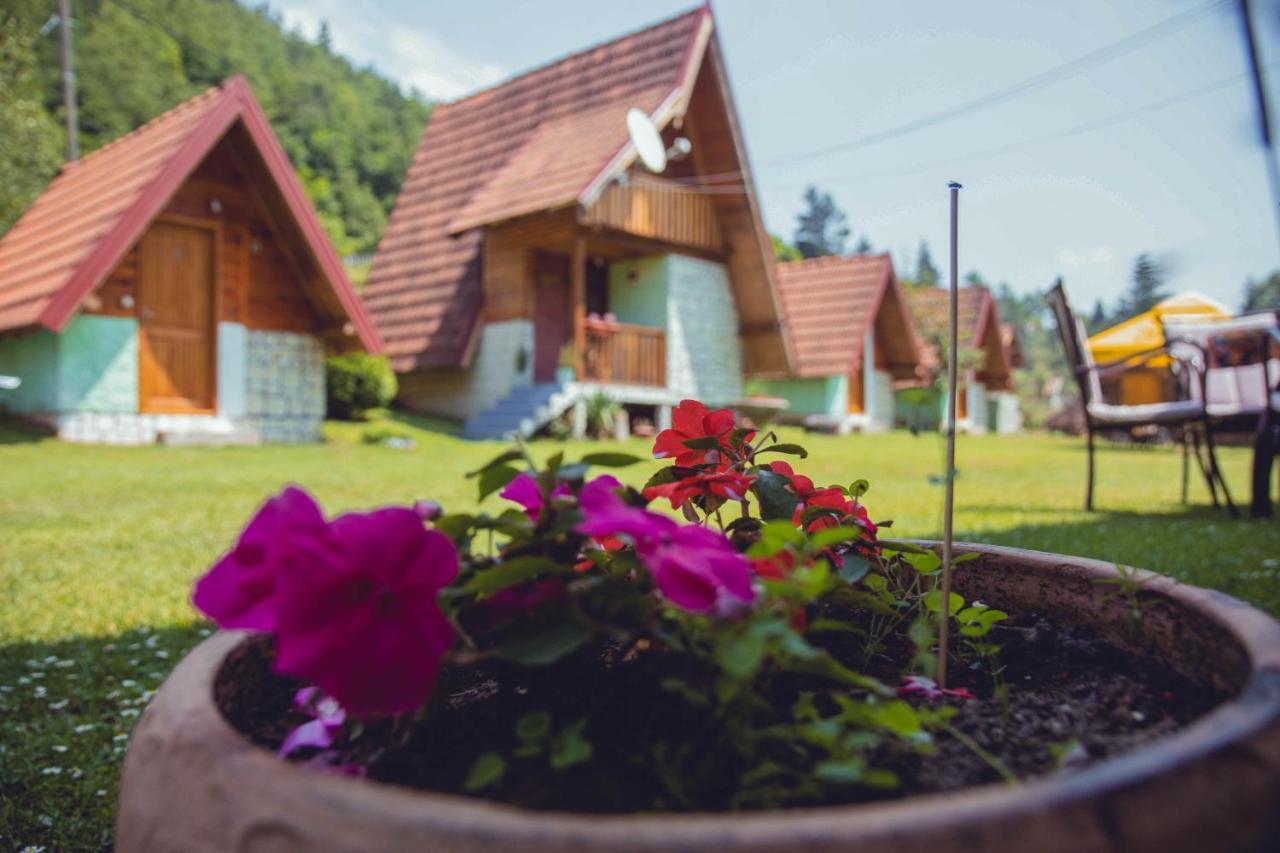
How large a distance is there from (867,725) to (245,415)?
10914 mm

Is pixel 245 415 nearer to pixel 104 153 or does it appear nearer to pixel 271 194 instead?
pixel 271 194

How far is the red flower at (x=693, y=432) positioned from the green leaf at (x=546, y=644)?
34 cm

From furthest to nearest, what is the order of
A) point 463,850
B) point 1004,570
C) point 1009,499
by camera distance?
point 1009,499, point 1004,570, point 463,850

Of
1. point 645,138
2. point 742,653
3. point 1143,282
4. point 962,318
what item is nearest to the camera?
point 742,653

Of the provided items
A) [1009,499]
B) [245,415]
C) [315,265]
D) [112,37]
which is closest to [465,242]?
[315,265]

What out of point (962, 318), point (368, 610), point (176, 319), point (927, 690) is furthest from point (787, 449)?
point (962, 318)

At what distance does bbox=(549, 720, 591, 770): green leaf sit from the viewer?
0.55 m

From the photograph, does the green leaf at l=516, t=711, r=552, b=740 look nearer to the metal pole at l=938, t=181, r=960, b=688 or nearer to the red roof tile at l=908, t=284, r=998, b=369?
the metal pole at l=938, t=181, r=960, b=688

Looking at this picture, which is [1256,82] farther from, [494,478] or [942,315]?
[942,315]

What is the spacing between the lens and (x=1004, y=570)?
42.4 inches

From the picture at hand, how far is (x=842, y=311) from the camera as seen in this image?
18.5 meters

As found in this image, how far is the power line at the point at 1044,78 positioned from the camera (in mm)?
12555

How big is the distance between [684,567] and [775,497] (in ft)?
1.03

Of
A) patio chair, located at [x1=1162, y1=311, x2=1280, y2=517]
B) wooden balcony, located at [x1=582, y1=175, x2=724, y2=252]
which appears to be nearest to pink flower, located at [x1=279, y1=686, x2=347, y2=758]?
patio chair, located at [x1=1162, y1=311, x2=1280, y2=517]
